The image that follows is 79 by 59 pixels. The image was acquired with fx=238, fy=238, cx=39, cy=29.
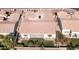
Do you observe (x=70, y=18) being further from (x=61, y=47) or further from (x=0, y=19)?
(x=0, y=19)

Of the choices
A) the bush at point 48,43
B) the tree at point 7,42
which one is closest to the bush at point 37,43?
the bush at point 48,43

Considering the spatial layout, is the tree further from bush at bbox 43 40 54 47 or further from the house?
bush at bbox 43 40 54 47

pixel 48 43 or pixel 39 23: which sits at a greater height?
pixel 39 23

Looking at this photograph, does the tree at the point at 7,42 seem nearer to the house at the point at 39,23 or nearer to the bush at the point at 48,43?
the house at the point at 39,23

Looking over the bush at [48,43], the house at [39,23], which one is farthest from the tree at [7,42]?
the bush at [48,43]

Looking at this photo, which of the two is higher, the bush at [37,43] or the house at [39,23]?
the house at [39,23]

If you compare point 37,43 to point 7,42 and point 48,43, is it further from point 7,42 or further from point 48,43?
point 7,42

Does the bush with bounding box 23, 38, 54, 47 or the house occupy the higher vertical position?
the house

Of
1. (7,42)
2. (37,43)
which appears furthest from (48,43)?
(7,42)

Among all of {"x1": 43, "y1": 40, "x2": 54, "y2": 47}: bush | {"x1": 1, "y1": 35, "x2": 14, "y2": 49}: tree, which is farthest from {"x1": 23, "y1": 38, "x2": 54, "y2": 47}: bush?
{"x1": 1, "y1": 35, "x2": 14, "y2": 49}: tree

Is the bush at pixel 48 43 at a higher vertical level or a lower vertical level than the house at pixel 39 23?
lower

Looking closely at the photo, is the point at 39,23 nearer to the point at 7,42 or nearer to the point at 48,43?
the point at 48,43
